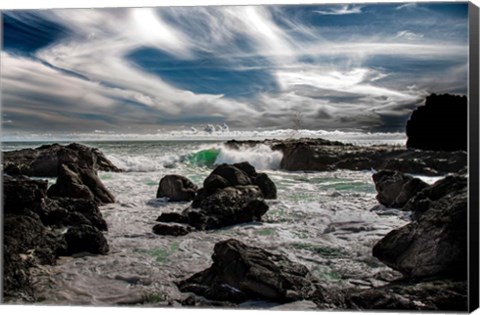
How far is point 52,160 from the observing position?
17.4 feet

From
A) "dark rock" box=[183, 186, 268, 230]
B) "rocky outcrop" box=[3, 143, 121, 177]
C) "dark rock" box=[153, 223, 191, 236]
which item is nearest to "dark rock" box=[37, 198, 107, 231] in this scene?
"rocky outcrop" box=[3, 143, 121, 177]

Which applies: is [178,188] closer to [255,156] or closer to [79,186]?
[255,156]

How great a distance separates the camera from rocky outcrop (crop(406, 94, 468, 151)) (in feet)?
14.9

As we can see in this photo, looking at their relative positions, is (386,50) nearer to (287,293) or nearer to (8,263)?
(287,293)

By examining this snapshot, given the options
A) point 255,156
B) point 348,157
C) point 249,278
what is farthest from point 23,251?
point 348,157

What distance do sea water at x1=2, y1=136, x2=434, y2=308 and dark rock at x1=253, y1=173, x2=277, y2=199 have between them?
0.05 m

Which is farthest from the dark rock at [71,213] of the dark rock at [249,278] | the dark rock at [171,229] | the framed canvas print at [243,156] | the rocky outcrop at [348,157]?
the rocky outcrop at [348,157]

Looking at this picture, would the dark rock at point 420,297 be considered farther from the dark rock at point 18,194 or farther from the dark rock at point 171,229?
the dark rock at point 18,194

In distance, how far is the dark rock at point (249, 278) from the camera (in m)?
4.60

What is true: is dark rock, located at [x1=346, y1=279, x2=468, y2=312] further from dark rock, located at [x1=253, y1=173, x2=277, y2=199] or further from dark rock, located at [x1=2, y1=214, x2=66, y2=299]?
dark rock, located at [x1=2, y1=214, x2=66, y2=299]

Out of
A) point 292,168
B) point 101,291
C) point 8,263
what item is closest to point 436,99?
point 292,168

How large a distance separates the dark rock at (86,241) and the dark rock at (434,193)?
2.70 meters

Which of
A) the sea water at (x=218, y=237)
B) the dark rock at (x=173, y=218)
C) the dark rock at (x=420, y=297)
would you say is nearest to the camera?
the dark rock at (x=420, y=297)

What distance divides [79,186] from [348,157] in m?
2.50
